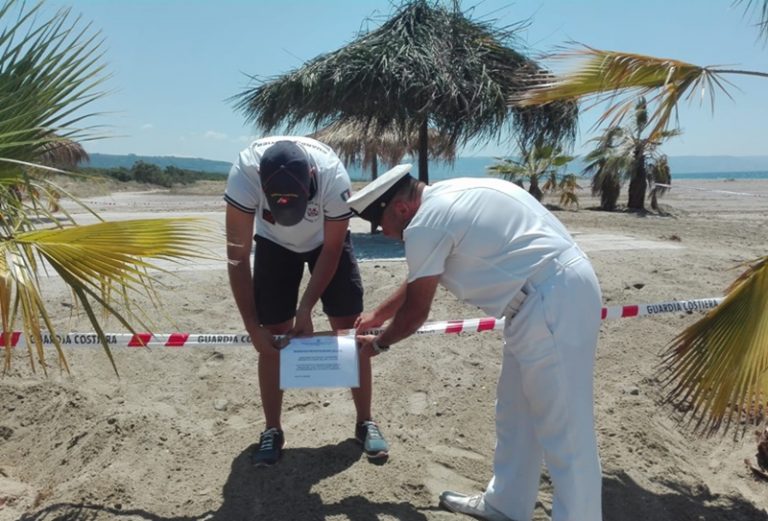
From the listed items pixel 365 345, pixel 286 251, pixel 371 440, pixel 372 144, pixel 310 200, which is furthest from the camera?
pixel 372 144

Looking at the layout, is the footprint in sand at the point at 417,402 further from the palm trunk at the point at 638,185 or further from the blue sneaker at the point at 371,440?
the palm trunk at the point at 638,185

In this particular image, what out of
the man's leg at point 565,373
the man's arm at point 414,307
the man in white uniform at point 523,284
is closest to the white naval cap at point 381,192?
the man in white uniform at point 523,284

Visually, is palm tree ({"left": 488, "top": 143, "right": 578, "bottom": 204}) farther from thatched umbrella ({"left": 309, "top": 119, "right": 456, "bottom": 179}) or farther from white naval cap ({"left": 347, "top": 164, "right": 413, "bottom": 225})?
white naval cap ({"left": 347, "top": 164, "right": 413, "bottom": 225})

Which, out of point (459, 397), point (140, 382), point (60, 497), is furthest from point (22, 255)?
point (459, 397)

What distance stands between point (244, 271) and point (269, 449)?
3.18 ft

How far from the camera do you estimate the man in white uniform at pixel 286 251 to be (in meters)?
2.94

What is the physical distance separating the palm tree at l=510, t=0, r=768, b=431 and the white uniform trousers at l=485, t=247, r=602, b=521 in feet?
2.72

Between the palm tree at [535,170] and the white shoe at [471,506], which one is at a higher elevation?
the palm tree at [535,170]

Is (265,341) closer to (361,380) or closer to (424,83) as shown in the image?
(361,380)

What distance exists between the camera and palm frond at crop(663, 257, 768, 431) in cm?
313

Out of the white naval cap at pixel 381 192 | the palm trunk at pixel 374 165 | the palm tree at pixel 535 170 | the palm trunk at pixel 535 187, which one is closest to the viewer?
the white naval cap at pixel 381 192

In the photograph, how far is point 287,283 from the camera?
3459 millimetres

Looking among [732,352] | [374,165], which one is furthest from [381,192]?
[374,165]

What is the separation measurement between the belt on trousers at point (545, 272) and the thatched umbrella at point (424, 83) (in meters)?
7.53
